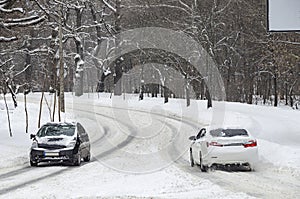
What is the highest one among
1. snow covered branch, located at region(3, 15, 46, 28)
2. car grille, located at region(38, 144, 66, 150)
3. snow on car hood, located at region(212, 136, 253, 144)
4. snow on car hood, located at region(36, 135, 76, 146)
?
snow covered branch, located at region(3, 15, 46, 28)

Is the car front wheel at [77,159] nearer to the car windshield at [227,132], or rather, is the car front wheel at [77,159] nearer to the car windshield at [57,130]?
the car windshield at [57,130]

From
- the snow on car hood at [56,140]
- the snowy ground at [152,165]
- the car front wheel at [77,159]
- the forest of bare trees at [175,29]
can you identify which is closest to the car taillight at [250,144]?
the snowy ground at [152,165]

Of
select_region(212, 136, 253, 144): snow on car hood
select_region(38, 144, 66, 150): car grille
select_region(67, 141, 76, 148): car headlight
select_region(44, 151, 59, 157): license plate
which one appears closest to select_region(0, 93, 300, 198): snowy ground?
select_region(44, 151, 59, 157): license plate

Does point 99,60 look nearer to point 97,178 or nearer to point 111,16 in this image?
point 111,16

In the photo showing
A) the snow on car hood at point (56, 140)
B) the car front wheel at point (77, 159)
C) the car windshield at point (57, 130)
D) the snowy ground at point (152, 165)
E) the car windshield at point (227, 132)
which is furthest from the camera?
the car windshield at point (57, 130)

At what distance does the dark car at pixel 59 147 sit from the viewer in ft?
63.1

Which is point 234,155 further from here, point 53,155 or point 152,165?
point 53,155

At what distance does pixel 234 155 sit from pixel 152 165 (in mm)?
3113

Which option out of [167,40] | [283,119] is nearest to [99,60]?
[167,40]

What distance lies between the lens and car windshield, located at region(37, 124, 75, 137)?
67.4 feet

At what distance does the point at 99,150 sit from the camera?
25500mm

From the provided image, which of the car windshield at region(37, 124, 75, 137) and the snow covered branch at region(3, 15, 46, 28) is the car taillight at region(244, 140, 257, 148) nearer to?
the car windshield at region(37, 124, 75, 137)

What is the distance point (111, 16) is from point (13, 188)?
171ft

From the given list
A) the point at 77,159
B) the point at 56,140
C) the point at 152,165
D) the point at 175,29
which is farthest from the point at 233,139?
the point at 175,29
